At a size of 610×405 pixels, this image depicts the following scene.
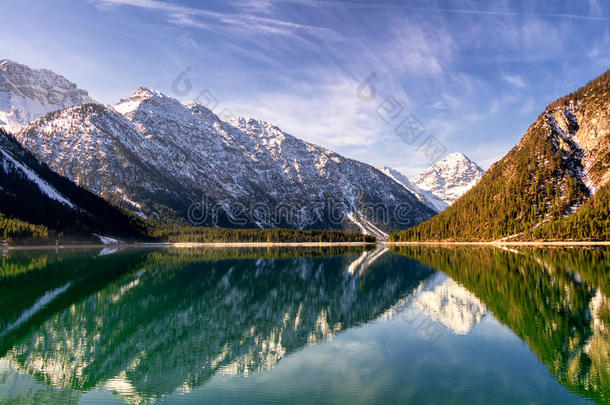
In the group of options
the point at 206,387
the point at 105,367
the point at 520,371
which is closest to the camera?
the point at 206,387

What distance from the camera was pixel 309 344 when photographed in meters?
26.6

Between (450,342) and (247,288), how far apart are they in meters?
30.8

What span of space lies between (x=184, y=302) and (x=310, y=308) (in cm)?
1322

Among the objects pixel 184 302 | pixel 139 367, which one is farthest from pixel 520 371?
pixel 184 302

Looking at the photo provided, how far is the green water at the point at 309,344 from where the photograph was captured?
724 inches

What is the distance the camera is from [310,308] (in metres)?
39.0

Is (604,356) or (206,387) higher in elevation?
(604,356)

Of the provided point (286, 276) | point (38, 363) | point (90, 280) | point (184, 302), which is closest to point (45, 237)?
point (90, 280)

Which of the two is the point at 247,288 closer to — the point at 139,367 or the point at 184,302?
the point at 184,302

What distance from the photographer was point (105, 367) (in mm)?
22156

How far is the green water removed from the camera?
18.4 metres

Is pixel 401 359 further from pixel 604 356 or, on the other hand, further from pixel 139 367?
pixel 139 367

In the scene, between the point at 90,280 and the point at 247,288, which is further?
the point at 90,280

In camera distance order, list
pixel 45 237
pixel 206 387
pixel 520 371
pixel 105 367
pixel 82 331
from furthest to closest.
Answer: pixel 45 237, pixel 82 331, pixel 105 367, pixel 520 371, pixel 206 387
